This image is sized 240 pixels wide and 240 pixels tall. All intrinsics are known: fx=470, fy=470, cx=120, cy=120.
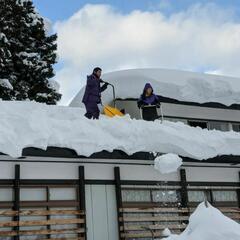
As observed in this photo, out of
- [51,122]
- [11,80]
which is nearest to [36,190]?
[51,122]

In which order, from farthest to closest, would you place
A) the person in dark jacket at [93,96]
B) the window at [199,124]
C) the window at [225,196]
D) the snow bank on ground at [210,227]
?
the window at [199,124] → the window at [225,196] → the person in dark jacket at [93,96] → the snow bank on ground at [210,227]

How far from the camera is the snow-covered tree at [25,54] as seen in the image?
74.2ft

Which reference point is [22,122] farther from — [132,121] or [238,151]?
[238,151]

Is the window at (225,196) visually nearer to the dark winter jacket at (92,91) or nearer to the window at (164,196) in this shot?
the window at (164,196)

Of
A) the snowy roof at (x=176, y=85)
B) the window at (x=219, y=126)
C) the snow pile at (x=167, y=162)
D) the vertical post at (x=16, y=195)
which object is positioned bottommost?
the vertical post at (x=16, y=195)

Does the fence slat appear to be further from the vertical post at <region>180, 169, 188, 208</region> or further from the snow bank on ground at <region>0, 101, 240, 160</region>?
the vertical post at <region>180, 169, 188, 208</region>

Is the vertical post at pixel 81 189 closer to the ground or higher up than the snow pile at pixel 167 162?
closer to the ground

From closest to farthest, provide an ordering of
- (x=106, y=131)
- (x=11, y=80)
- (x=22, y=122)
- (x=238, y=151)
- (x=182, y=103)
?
1. (x=22, y=122)
2. (x=106, y=131)
3. (x=238, y=151)
4. (x=182, y=103)
5. (x=11, y=80)

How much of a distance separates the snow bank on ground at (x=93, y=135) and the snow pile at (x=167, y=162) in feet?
1.71

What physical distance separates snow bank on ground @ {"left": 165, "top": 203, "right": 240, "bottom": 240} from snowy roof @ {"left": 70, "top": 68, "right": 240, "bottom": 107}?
10.1m

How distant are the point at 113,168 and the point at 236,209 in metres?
3.87

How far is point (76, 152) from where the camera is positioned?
10109 mm

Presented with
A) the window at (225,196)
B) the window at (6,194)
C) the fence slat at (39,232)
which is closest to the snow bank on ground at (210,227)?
the fence slat at (39,232)

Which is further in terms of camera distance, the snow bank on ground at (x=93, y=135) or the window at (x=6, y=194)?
the window at (x=6, y=194)
